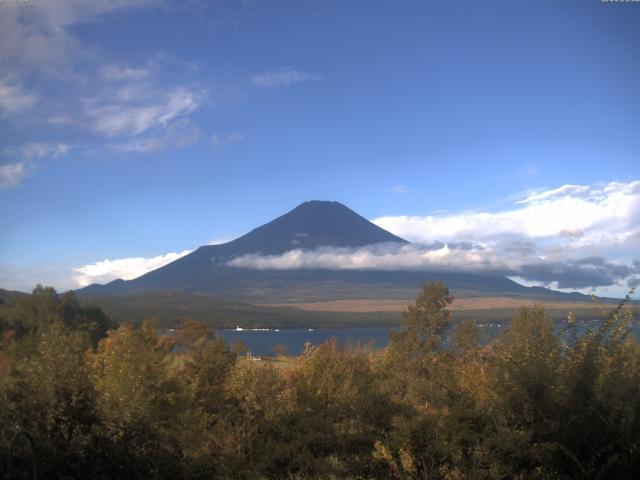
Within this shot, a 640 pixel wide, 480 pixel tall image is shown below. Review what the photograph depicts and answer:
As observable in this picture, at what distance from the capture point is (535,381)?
9320 millimetres

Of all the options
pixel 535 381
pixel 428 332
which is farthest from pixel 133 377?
pixel 428 332

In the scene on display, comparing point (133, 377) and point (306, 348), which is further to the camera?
point (306, 348)

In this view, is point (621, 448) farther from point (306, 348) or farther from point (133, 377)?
point (133, 377)

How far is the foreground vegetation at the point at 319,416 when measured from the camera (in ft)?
29.3

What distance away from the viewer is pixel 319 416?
1176 cm

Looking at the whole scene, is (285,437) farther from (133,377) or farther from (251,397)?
(133,377)

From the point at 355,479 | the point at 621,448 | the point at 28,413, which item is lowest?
the point at 355,479

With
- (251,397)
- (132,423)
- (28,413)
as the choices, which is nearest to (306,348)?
(251,397)

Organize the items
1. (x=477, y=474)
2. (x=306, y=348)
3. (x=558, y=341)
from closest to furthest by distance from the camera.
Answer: (x=477, y=474) < (x=558, y=341) < (x=306, y=348)

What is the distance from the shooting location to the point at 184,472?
31.8 ft

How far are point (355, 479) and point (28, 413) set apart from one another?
198 inches

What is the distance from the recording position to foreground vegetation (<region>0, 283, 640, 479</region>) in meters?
8.95

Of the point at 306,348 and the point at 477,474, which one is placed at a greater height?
the point at 306,348

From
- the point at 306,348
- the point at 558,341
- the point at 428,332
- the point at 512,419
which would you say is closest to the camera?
the point at 512,419
